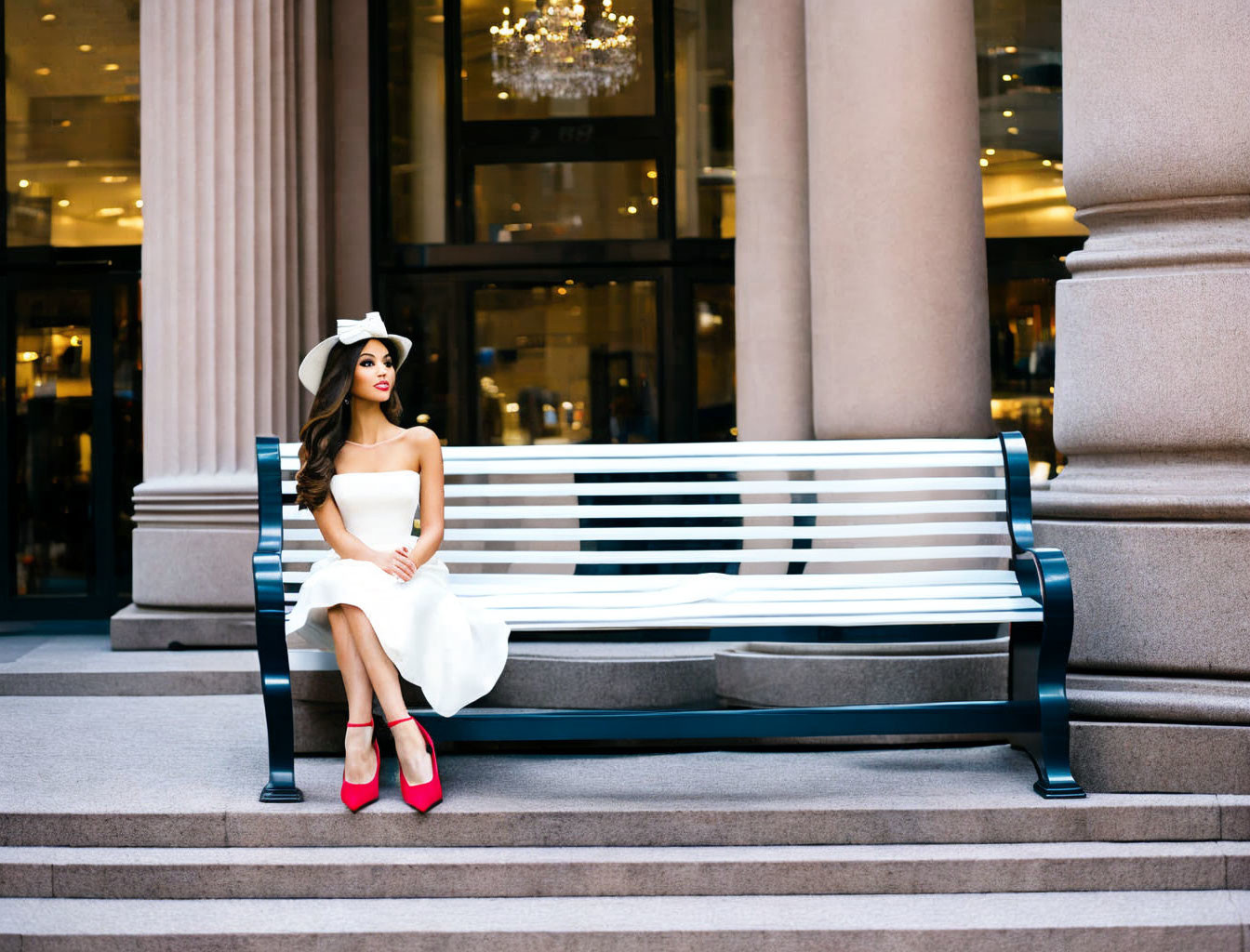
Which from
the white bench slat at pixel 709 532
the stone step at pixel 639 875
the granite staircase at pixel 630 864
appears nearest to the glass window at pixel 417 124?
the white bench slat at pixel 709 532

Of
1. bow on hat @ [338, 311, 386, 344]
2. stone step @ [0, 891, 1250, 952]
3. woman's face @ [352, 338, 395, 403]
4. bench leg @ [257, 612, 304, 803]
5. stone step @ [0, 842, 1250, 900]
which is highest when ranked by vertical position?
bow on hat @ [338, 311, 386, 344]

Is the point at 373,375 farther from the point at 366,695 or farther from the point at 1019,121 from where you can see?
the point at 1019,121

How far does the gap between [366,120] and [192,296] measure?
221cm

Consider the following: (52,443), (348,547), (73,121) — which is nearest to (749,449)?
(348,547)

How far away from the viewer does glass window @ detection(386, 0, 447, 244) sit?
10383 millimetres

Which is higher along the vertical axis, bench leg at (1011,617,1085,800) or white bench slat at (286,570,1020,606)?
white bench slat at (286,570,1020,606)

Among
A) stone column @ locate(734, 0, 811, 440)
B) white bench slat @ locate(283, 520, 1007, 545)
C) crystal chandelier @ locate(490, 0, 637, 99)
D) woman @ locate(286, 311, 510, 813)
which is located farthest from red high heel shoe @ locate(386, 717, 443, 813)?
crystal chandelier @ locate(490, 0, 637, 99)

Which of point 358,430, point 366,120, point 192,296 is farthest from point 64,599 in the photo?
point 358,430

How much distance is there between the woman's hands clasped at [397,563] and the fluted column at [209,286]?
12.6 feet

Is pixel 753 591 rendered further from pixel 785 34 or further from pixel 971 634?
pixel 785 34

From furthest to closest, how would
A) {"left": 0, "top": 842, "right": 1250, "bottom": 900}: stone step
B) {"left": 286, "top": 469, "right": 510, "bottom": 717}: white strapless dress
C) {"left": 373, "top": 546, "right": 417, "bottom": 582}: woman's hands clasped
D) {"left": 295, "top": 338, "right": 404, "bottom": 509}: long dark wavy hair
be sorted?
{"left": 295, "top": 338, "right": 404, "bottom": 509}: long dark wavy hair < {"left": 373, "top": 546, "right": 417, "bottom": 582}: woman's hands clasped < {"left": 286, "top": 469, "right": 510, "bottom": 717}: white strapless dress < {"left": 0, "top": 842, "right": 1250, "bottom": 900}: stone step

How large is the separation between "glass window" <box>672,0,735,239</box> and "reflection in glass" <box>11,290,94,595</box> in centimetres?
464

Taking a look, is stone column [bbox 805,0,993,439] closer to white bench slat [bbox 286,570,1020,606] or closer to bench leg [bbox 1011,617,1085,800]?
white bench slat [bbox 286,570,1020,606]

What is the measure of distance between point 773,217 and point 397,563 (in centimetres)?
425
